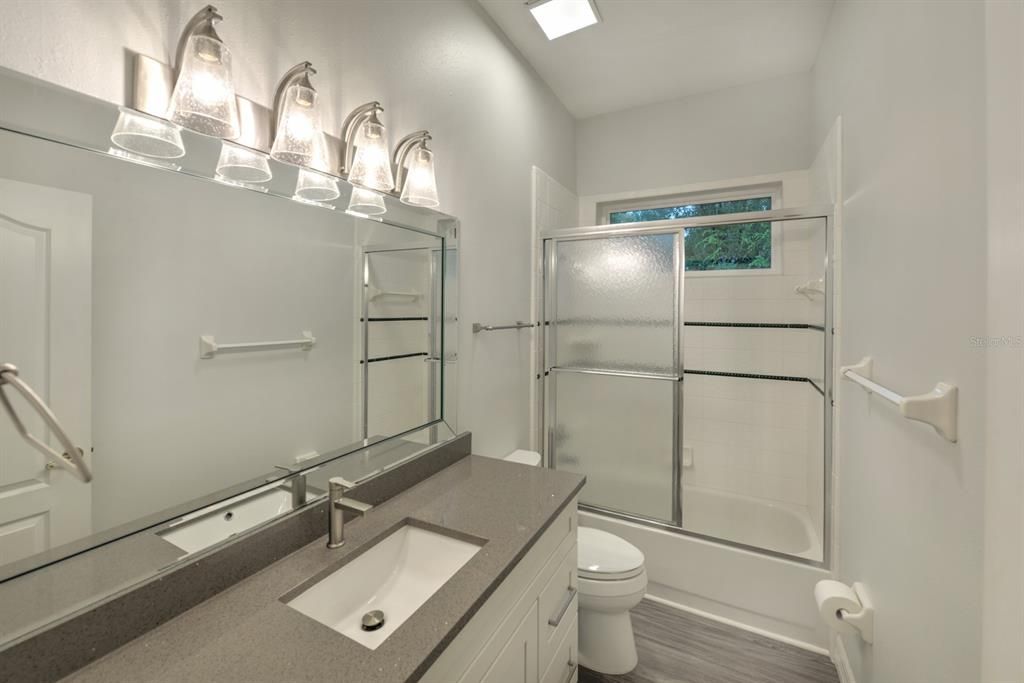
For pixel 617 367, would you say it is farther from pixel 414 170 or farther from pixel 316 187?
pixel 316 187

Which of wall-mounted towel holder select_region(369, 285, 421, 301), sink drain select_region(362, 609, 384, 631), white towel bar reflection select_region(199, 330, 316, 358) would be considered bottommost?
sink drain select_region(362, 609, 384, 631)

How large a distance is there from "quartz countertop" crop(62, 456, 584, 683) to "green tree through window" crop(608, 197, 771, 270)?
2.16m

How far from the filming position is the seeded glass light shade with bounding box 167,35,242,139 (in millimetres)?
840

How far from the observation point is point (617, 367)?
2320 millimetres

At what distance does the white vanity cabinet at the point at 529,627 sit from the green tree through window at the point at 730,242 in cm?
195

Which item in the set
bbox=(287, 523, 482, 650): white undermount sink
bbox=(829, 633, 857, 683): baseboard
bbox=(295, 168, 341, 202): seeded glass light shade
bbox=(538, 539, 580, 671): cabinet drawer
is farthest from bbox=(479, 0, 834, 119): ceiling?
bbox=(829, 633, 857, 683): baseboard

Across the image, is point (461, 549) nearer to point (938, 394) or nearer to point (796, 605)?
point (938, 394)

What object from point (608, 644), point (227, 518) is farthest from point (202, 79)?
point (608, 644)

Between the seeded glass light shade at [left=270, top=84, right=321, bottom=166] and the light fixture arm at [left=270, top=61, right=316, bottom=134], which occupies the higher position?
the light fixture arm at [left=270, top=61, right=316, bottom=134]

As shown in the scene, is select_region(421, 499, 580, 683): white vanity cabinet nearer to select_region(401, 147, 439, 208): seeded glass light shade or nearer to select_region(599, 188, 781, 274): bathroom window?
select_region(401, 147, 439, 208): seeded glass light shade

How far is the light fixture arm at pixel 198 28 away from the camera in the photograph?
0.85m

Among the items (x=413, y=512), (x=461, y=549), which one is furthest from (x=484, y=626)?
(x=413, y=512)

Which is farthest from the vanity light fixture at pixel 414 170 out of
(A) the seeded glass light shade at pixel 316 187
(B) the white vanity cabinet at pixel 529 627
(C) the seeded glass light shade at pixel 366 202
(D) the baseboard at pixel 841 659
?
(D) the baseboard at pixel 841 659

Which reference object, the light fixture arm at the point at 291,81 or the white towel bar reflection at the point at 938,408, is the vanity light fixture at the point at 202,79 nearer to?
the light fixture arm at the point at 291,81
